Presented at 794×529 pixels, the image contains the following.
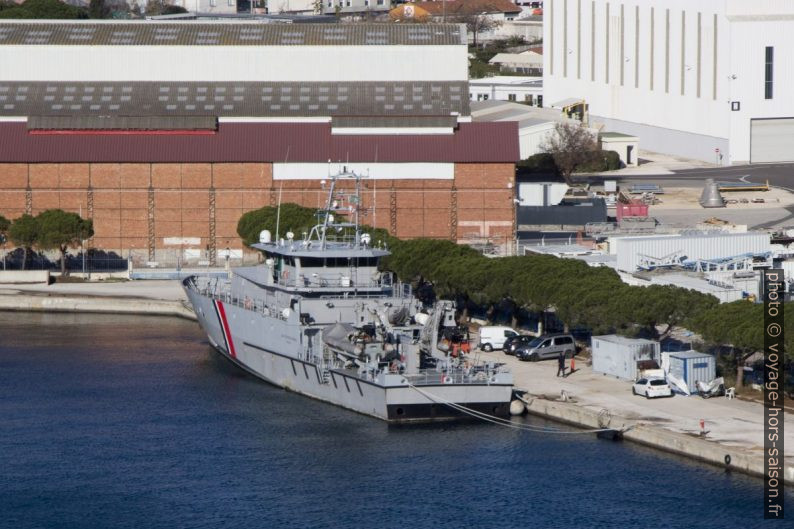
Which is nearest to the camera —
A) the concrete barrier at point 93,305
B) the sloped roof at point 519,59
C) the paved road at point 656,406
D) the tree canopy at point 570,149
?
the paved road at point 656,406

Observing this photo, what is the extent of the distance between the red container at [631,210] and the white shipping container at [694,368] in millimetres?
47205

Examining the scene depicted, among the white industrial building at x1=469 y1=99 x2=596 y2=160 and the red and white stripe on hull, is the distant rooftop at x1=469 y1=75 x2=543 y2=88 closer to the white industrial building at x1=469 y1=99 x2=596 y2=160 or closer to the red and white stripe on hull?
the white industrial building at x1=469 y1=99 x2=596 y2=160

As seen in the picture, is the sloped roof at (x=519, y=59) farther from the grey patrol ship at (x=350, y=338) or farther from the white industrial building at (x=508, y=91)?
the grey patrol ship at (x=350, y=338)

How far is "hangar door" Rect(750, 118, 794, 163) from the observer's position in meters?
130

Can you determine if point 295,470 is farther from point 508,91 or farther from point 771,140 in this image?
point 508,91

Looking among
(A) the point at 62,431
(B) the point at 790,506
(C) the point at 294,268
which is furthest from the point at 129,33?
(B) the point at 790,506

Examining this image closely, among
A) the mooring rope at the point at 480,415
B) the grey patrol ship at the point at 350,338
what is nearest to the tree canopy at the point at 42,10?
the grey patrol ship at the point at 350,338

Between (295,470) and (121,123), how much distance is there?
5340cm

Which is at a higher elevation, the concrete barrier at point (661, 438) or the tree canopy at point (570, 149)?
Answer: the tree canopy at point (570, 149)

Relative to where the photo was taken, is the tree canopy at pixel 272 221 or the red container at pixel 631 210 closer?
the tree canopy at pixel 272 221

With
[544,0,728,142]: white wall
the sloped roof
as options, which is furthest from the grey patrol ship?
the sloped roof

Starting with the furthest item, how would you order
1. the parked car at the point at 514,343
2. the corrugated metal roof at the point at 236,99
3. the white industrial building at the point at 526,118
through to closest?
the white industrial building at the point at 526,118 → the corrugated metal roof at the point at 236,99 → the parked car at the point at 514,343

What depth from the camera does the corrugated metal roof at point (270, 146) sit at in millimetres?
96875

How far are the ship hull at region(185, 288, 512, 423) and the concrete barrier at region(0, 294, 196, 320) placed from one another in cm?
930
